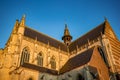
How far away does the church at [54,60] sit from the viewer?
58.5 feet

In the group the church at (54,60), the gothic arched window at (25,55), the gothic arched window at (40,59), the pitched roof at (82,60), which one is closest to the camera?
the church at (54,60)

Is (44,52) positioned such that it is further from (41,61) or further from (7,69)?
(7,69)

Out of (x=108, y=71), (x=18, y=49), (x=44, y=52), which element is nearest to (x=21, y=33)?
(x=18, y=49)

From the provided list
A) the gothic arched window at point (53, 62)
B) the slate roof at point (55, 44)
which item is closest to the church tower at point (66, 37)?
the slate roof at point (55, 44)

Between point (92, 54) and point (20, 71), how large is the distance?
435 inches

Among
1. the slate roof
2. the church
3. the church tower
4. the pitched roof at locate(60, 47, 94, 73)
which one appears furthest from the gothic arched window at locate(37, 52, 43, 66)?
the church tower

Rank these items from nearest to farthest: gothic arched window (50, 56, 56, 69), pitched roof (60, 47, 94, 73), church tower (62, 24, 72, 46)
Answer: pitched roof (60, 47, 94, 73), gothic arched window (50, 56, 56, 69), church tower (62, 24, 72, 46)

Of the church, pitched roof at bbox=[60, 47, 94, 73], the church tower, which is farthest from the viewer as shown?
the church tower

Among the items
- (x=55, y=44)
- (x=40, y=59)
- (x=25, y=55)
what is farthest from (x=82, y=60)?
(x=55, y=44)

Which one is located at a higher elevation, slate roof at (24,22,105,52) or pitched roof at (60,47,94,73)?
slate roof at (24,22,105,52)

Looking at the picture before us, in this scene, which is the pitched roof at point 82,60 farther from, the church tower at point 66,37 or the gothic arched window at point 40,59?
the church tower at point 66,37

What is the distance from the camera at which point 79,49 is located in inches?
1081

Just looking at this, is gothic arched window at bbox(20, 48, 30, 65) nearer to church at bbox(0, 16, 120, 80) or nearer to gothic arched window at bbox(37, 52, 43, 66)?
church at bbox(0, 16, 120, 80)

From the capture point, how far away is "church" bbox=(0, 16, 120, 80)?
17828 millimetres
